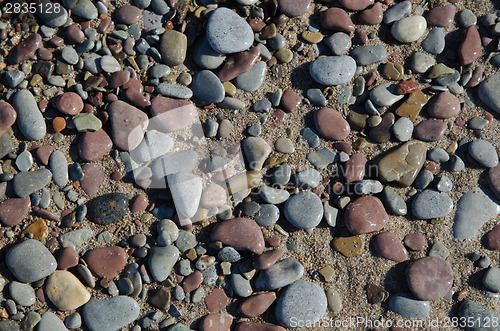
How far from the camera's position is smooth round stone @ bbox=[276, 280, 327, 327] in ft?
6.39

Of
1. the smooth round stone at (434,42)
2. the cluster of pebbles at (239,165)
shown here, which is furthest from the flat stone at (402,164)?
the smooth round stone at (434,42)

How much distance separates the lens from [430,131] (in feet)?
Answer: 6.81

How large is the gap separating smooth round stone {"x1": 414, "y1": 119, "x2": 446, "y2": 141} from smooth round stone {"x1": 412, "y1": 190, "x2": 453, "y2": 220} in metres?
0.27

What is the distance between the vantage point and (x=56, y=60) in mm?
2020

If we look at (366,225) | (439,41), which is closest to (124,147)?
(366,225)

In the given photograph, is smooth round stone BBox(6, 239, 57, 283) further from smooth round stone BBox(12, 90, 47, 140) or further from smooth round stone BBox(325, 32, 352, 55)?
smooth round stone BBox(325, 32, 352, 55)

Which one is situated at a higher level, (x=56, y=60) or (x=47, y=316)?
(x=56, y=60)

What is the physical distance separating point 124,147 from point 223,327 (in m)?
0.90

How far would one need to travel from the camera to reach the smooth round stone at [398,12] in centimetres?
213

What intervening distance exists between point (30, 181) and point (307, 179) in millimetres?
1212

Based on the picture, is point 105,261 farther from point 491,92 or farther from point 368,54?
point 491,92

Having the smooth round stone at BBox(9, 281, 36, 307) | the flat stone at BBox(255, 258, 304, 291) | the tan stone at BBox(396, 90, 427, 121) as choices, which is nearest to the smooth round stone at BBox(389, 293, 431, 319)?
the flat stone at BBox(255, 258, 304, 291)

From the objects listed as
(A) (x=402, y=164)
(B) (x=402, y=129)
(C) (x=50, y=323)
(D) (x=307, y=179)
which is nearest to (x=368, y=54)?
(B) (x=402, y=129)

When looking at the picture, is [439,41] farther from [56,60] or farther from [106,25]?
[56,60]
